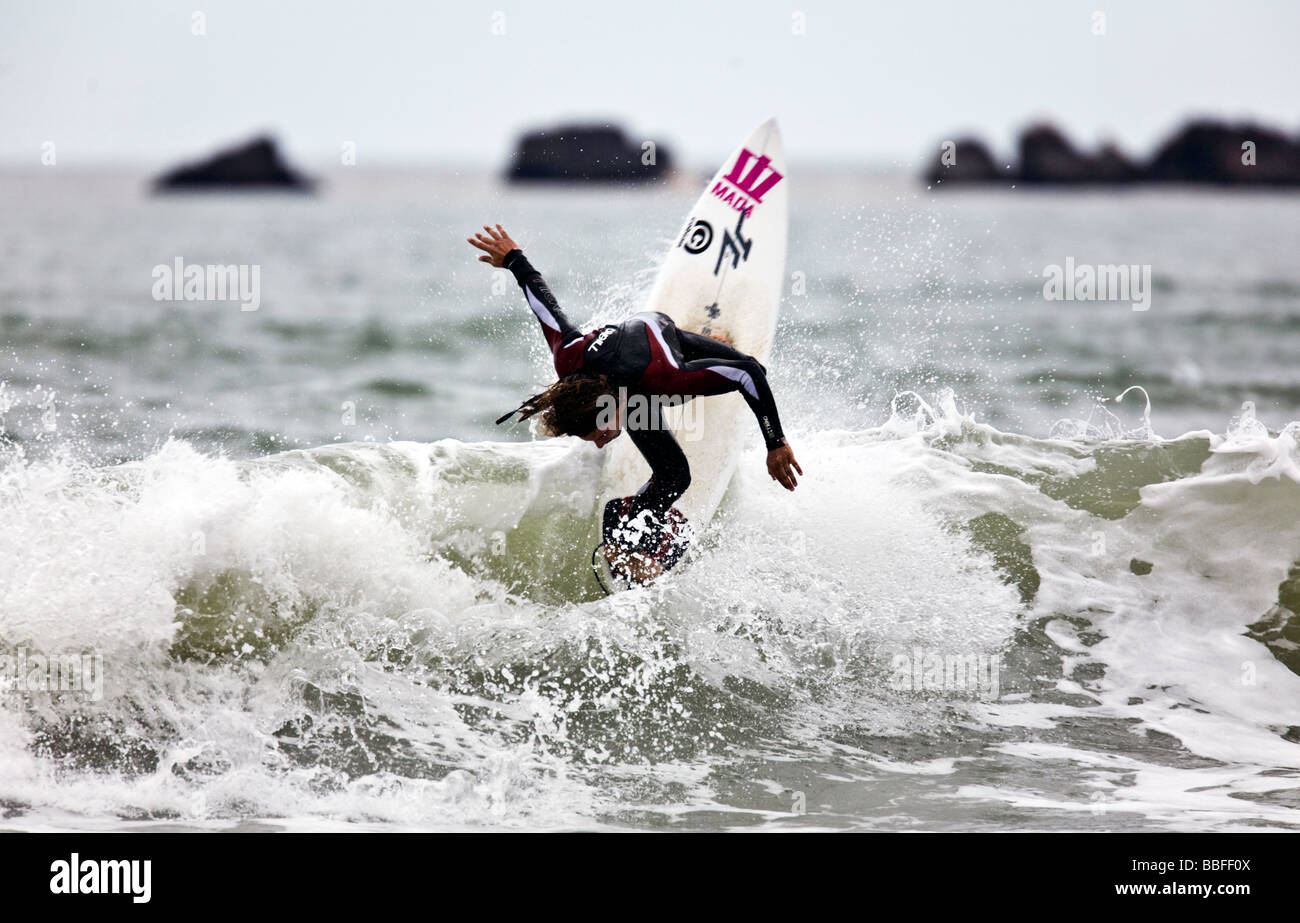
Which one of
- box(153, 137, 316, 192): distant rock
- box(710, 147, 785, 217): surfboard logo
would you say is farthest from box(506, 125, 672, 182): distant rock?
box(710, 147, 785, 217): surfboard logo

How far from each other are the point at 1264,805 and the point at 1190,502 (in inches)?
106

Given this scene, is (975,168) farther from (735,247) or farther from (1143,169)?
(735,247)

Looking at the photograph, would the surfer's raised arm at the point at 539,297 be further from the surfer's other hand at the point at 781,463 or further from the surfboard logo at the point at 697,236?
the surfboard logo at the point at 697,236

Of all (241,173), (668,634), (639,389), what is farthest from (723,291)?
(241,173)

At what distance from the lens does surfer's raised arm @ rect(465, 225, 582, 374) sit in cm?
499

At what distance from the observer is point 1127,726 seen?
16.4 feet

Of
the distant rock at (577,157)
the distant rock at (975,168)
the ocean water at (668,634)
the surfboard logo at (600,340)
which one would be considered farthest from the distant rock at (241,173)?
the surfboard logo at (600,340)

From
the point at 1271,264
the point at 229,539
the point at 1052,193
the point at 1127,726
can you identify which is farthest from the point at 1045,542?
the point at 1052,193

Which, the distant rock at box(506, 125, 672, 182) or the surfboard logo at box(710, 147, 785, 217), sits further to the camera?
the distant rock at box(506, 125, 672, 182)

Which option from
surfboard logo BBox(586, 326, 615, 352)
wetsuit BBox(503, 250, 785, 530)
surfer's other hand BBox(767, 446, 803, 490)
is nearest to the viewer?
surfer's other hand BBox(767, 446, 803, 490)

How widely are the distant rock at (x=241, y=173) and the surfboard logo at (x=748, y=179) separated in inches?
1904

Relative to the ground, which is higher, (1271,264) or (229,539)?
(1271,264)

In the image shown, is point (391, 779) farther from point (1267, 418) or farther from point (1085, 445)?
point (1267, 418)

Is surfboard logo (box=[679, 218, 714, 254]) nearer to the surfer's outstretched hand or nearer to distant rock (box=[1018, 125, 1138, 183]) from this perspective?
the surfer's outstretched hand
